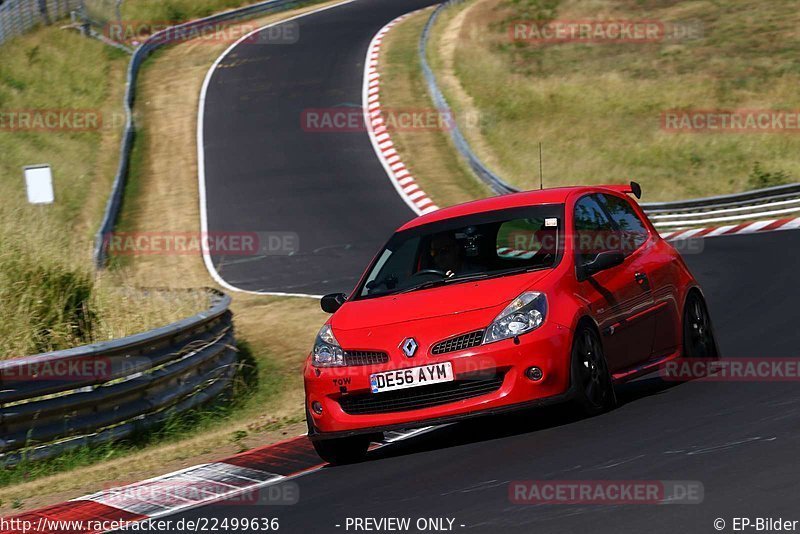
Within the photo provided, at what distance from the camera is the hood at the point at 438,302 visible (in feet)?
26.3

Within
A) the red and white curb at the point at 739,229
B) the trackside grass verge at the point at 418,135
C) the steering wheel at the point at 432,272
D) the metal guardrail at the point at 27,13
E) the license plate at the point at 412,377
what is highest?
the metal guardrail at the point at 27,13

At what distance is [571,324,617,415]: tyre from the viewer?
7953 millimetres

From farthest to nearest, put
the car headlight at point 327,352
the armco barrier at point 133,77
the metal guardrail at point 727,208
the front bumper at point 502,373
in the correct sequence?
the armco barrier at point 133,77 < the metal guardrail at point 727,208 < the car headlight at point 327,352 < the front bumper at point 502,373

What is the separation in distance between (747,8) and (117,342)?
→ 38.2 metres

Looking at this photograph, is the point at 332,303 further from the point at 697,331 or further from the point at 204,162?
the point at 204,162

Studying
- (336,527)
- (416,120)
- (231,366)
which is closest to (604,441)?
(336,527)

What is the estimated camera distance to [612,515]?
569cm

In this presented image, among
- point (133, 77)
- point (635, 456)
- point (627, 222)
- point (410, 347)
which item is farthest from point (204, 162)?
point (635, 456)

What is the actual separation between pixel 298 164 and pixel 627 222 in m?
21.0

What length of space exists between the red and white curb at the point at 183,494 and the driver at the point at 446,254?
1240 mm

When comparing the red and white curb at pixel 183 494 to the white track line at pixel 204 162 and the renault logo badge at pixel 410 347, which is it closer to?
the renault logo badge at pixel 410 347

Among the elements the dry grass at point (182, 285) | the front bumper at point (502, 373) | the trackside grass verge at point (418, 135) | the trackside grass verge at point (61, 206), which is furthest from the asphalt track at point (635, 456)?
the trackside grass verge at point (418, 135)

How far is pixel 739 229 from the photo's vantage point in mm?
22203

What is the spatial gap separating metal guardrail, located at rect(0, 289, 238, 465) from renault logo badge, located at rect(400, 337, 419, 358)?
2998 millimetres
